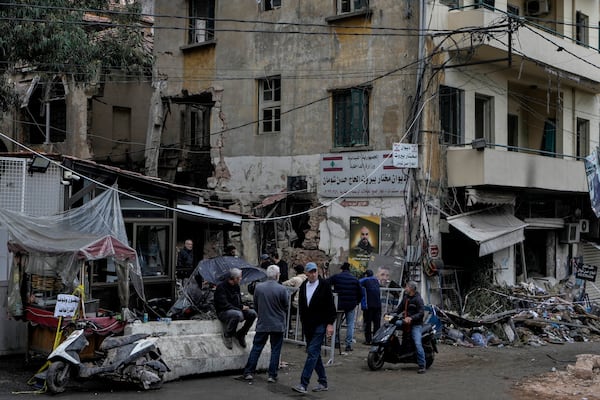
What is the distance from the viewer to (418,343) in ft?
41.4

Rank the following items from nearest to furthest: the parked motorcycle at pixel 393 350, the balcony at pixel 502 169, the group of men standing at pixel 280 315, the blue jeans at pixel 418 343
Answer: the group of men standing at pixel 280 315, the blue jeans at pixel 418 343, the parked motorcycle at pixel 393 350, the balcony at pixel 502 169

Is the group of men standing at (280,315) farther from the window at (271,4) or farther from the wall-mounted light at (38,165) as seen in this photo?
the window at (271,4)

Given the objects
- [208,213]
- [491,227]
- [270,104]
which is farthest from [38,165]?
[491,227]

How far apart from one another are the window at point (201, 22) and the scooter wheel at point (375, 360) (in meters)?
13.8

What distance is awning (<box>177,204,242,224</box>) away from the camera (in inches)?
615

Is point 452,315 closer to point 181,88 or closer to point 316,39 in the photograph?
point 316,39

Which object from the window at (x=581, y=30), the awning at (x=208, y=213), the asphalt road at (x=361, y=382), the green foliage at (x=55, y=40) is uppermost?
the window at (x=581, y=30)

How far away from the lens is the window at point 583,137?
2459 cm

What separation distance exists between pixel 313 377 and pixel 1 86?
958 cm

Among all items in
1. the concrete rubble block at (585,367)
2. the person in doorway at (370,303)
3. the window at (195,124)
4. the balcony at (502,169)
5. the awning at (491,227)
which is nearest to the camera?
the concrete rubble block at (585,367)

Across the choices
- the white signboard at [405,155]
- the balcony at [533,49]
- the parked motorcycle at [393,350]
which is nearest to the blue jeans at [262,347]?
the parked motorcycle at [393,350]

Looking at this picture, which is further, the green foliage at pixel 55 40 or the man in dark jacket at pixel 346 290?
the man in dark jacket at pixel 346 290

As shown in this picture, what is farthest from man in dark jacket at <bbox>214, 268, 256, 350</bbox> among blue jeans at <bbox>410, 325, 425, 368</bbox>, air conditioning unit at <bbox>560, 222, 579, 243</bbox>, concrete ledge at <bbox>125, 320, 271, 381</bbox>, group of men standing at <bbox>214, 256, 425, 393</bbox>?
air conditioning unit at <bbox>560, 222, 579, 243</bbox>

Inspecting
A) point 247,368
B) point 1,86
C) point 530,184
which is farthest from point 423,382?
point 1,86
